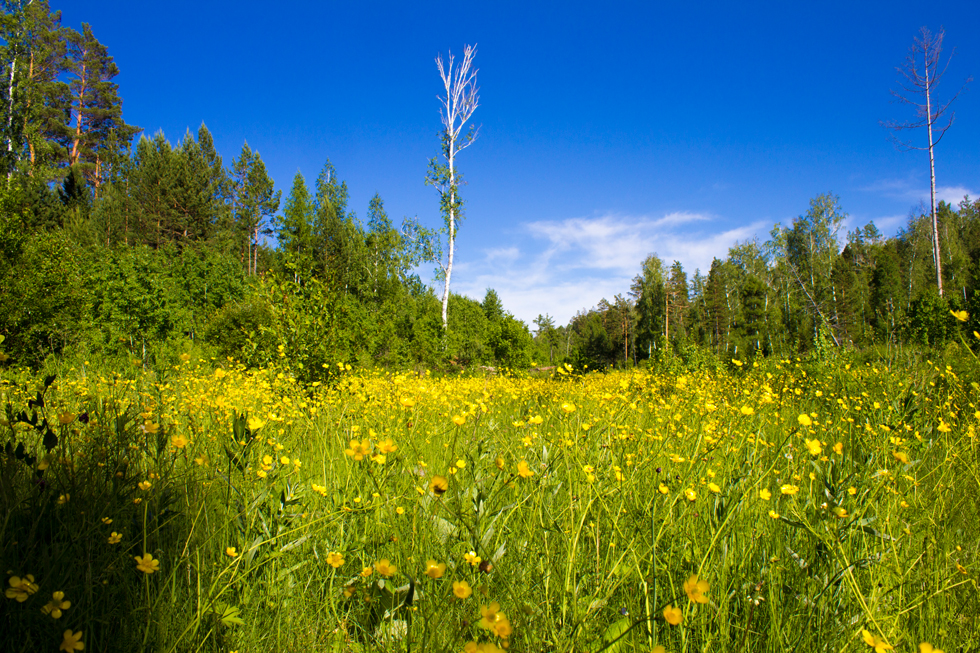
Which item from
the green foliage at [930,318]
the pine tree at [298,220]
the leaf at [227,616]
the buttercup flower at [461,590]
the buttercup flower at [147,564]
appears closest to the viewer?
A: the buttercup flower at [461,590]

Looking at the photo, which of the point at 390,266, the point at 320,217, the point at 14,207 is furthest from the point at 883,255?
the point at 14,207

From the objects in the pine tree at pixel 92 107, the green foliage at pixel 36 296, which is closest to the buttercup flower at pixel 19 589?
the green foliage at pixel 36 296

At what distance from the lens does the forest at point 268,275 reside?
8211 mm

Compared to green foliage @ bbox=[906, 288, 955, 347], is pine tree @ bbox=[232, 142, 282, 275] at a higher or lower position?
higher

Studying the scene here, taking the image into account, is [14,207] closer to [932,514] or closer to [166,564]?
[166,564]

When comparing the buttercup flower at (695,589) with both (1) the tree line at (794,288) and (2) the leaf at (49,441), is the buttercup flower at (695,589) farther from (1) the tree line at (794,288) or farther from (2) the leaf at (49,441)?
(1) the tree line at (794,288)

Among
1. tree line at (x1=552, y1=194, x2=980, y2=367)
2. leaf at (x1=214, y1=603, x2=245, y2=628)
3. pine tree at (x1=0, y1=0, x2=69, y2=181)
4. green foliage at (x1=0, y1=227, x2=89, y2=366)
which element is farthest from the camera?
tree line at (x1=552, y1=194, x2=980, y2=367)

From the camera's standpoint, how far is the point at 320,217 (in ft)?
86.5

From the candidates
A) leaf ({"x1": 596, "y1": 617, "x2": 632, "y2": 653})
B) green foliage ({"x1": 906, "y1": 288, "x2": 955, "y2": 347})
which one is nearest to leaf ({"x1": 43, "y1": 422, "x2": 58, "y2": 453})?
leaf ({"x1": 596, "y1": 617, "x2": 632, "y2": 653})

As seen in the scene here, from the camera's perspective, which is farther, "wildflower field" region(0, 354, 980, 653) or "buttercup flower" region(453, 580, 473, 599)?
"wildflower field" region(0, 354, 980, 653)

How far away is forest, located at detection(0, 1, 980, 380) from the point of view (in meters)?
8.21

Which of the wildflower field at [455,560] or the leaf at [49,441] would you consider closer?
the wildflower field at [455,560]

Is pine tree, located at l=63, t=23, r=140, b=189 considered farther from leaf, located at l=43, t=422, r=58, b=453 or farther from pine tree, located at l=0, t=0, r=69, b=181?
leaf, located at l=43, t=422, r=58, b=453

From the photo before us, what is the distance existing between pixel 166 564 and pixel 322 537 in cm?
43
